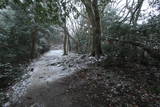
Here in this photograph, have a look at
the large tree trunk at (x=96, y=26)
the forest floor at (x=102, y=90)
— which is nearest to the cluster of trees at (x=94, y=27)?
the large tree trunk at (x=96, y=26)

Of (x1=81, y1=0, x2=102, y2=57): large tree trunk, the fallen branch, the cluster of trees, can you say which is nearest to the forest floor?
the fallen branch

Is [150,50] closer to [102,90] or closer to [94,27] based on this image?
[102,90]

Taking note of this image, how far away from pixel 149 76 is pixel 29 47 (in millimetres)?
11393

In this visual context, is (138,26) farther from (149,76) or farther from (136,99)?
(136,99)

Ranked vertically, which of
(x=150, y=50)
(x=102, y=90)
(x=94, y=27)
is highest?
(x=94, y=27)

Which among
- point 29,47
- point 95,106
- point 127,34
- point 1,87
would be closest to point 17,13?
point 29,47

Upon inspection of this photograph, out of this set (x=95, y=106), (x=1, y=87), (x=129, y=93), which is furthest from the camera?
(x=1, y=87)

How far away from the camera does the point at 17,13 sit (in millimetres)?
10359

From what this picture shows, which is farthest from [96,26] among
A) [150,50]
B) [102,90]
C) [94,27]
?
[102,90]

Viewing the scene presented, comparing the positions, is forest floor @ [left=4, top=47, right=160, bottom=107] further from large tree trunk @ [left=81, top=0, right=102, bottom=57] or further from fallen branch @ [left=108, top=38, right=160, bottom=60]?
large tree trunk @ [left=81, top=0, right=102, bottom=57]

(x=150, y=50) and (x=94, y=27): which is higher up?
(x=94, y=27)

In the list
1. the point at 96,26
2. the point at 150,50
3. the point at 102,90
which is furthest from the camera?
the point at 96,26

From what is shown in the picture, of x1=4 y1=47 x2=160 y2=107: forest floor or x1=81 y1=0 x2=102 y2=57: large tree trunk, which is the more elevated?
x1=81 y1=0 x2=102 y2=57: large tree trunk

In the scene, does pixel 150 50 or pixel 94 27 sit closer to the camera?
pixel 150 50
